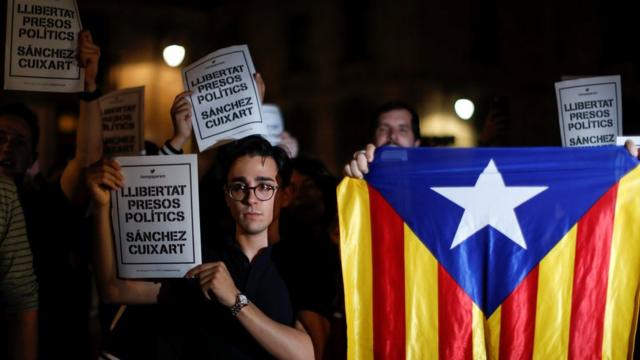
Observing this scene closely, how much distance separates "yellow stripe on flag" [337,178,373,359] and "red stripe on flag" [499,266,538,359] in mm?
532

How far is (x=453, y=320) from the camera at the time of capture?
2.91m

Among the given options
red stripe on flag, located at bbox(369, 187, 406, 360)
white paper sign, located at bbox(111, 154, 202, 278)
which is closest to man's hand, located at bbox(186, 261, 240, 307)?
Result: white paper sign, located at bbox(111, 154, 202, 278)

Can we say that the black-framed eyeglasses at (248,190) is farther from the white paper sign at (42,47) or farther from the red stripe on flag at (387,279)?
the white paper sign at (42,47)

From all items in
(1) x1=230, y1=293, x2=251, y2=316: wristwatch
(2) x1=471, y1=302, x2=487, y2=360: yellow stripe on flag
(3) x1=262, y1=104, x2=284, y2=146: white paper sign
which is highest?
(3) x1=262, y1=104, x2=284, y2=146: white paper sign

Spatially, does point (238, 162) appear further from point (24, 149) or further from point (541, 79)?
point (541, 79)

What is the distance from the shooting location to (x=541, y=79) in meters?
19.4

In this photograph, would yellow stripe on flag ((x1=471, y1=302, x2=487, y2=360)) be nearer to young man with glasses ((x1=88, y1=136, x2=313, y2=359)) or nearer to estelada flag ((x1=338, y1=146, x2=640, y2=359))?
estelada flag ((x1=338, y1=146, x2=640, y2=359))

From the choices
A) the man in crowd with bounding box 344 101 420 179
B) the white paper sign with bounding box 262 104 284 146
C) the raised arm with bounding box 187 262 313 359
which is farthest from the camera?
the white paper sign with bounding box 262 104 284 146

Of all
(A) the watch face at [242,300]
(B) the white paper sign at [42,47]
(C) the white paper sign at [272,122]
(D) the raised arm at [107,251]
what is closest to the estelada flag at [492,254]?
(A) the watch face at [242,300]

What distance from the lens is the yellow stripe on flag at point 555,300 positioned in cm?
288

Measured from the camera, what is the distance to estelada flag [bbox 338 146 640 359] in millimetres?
2881

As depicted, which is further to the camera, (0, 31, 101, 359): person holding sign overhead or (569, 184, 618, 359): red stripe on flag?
(0, 31, 101, 359): person holding sign overhead

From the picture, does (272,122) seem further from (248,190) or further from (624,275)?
(624,275)

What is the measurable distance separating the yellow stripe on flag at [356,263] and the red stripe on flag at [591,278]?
81cm
